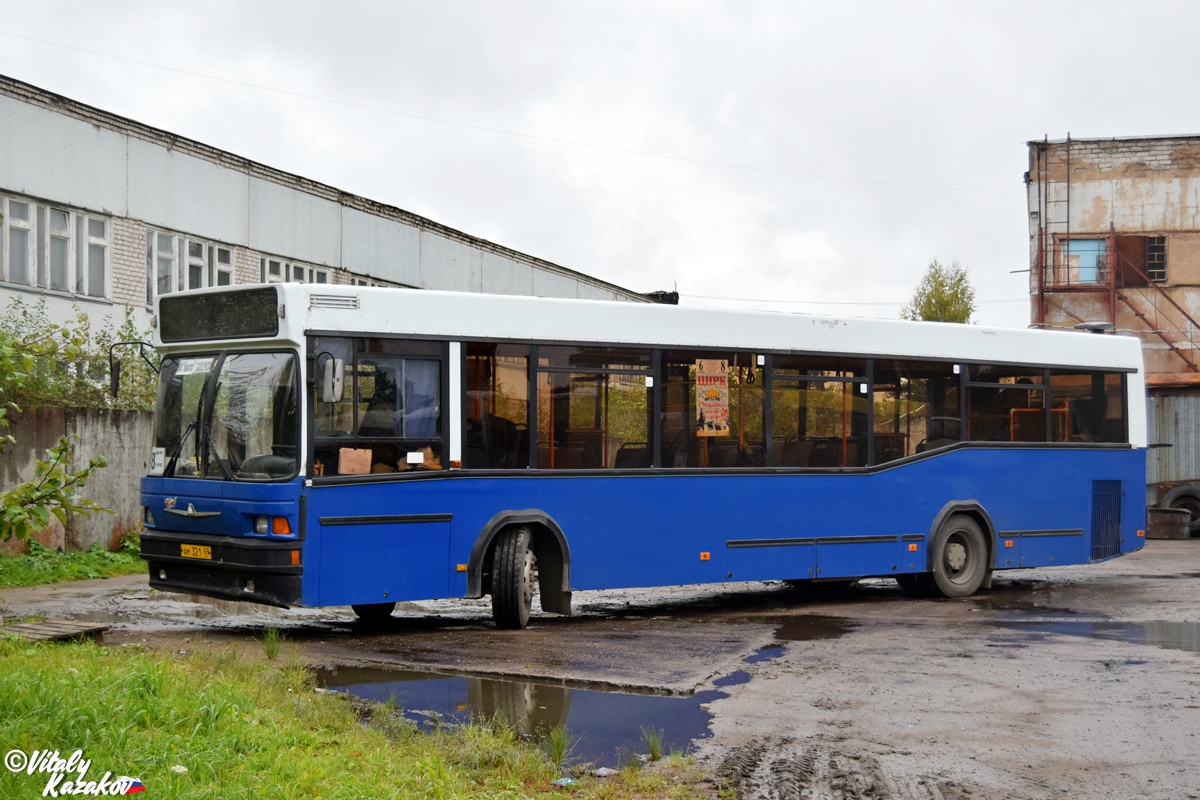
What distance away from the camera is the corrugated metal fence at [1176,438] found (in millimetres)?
27891

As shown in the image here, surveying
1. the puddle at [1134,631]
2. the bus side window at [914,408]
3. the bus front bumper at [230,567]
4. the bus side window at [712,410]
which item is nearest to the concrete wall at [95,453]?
the bus front bumper at [230,567]

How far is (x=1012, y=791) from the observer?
241 inches

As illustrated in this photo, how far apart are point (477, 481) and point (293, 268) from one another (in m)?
19.0

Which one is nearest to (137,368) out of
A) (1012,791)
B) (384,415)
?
(384,415)

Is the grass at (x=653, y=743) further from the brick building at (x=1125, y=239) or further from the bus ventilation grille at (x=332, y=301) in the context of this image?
the brick building at (x=1125, y=239)

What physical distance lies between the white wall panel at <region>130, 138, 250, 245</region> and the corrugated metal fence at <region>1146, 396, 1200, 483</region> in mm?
19724

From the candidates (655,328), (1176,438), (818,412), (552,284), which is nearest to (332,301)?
(655,328)

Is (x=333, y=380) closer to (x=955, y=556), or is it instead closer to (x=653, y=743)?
(x=653, y=743)

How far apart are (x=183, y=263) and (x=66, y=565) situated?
10.3 metres

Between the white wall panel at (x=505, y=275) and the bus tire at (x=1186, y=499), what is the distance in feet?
63.5

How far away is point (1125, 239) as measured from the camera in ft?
130

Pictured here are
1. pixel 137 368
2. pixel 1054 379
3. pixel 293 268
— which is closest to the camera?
pixel 1054 379

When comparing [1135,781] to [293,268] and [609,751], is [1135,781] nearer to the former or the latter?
[609,751]

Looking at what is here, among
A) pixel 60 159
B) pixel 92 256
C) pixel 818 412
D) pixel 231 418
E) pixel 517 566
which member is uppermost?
pixel 60 159
